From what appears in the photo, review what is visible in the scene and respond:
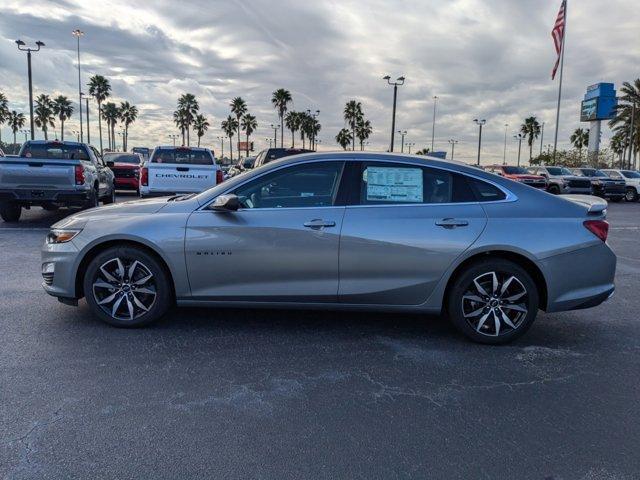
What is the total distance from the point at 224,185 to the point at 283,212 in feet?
2.02

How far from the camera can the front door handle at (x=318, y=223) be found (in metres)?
4.39

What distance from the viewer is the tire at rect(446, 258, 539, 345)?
442 centimetres

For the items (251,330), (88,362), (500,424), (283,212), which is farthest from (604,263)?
(88,362)

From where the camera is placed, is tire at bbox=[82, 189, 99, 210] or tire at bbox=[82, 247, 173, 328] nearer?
tire at bbox=[82, 247, 173, 328]

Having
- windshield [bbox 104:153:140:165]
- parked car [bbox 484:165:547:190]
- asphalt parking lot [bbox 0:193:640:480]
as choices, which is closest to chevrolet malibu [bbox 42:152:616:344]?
asphalt parking lot [bbox 0:193:640:480]

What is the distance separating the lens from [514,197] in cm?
453

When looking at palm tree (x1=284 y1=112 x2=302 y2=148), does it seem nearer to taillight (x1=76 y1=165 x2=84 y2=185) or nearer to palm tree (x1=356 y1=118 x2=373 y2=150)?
palm tree (x1=356 y1=118 x2=373 y2=150)

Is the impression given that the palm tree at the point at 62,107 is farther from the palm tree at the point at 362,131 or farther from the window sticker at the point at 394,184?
the window sticker at the point at 394,184

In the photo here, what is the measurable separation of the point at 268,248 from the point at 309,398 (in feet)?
4.68

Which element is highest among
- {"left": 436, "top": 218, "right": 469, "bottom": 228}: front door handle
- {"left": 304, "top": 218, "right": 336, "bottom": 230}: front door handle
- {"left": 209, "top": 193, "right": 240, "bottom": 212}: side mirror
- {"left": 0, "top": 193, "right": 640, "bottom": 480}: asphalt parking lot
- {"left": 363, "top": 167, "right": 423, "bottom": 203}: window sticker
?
{"left": 363, "top": 167, "right": 423, "bottom": 203}: window sticker

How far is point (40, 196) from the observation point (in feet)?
34.2

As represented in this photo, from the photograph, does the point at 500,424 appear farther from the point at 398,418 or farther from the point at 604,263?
the point at 604,263

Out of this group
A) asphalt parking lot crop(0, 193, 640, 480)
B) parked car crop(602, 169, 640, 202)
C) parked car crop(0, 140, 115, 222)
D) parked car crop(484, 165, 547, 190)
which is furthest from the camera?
parked car crop(602, 169, 640, 202)

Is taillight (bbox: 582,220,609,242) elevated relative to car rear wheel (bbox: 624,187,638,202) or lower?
elevated
